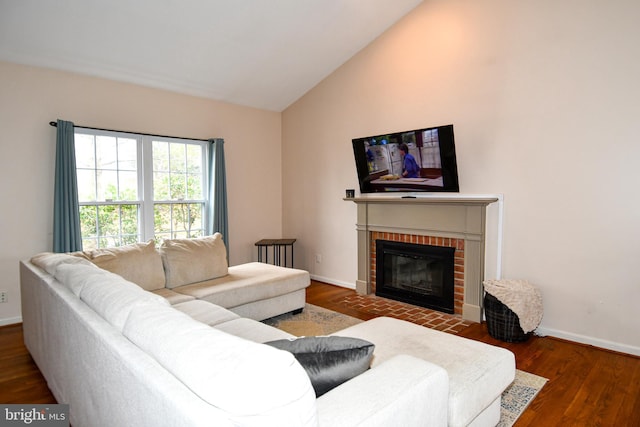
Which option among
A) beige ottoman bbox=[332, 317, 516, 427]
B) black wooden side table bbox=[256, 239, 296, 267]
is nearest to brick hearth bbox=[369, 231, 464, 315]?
black wooden side table bbox=[256, 239, 296, 267]

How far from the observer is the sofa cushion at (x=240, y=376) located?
902mm

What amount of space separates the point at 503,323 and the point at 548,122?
1.77m

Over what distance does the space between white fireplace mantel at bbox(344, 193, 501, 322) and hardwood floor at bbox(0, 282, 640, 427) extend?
494 millimetres

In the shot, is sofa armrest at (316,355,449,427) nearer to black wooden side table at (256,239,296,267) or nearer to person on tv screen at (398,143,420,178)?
person on tv screen at (398,143,420,178)

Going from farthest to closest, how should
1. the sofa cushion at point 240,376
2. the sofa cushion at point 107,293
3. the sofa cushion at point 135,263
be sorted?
1. the sofa cushion at point 135,263
2. the sofa cushion at point 107,293
3. the sofa cushion at point 240,376

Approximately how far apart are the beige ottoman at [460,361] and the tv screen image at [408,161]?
2023 millimetres

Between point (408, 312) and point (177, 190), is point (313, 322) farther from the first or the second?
point (177, 190)

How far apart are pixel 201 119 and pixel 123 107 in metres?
0.95

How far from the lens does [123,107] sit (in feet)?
13.8

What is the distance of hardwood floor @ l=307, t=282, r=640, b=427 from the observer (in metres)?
2.15

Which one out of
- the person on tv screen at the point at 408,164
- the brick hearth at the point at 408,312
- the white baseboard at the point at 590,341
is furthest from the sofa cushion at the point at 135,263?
the white baseboard at the point at 590,341

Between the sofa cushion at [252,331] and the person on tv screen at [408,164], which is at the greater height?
the person on tv screen at [408,164]

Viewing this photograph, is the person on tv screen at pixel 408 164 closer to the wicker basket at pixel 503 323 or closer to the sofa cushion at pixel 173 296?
the wicker basket at pixel 503 323

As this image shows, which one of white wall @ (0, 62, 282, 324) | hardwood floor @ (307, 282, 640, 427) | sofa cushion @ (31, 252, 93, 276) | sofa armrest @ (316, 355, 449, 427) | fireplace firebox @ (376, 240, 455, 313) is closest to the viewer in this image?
sofa armrest @ (316, 355, 449, 427)
